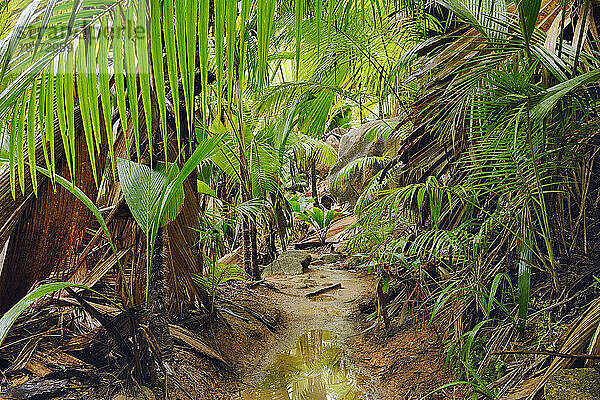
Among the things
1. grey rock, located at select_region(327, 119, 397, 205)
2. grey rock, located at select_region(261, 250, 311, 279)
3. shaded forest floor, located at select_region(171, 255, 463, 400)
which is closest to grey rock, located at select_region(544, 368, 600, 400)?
shaded forest floor, located at select_region(171, 255, 463, 400)

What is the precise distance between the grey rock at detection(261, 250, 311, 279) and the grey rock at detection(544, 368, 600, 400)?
4363mm

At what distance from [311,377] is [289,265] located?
3068 mm

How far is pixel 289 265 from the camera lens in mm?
5961

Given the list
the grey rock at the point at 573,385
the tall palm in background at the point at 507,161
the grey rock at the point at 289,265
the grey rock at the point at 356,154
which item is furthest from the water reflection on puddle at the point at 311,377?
the grey rock at the point at 356,154

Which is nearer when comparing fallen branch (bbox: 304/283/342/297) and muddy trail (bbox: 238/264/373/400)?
muddy trail (bbox: 238/264/373/400)

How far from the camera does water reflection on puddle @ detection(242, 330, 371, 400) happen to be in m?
2.67

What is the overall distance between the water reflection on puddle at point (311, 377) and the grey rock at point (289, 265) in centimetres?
234

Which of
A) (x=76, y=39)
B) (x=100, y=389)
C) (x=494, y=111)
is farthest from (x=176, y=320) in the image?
(x=76, y=39)

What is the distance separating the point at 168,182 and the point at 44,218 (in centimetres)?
48

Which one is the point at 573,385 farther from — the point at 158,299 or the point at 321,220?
the point at 321,220

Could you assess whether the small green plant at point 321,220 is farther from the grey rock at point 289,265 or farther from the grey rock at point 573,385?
the grey rock at point 573,385

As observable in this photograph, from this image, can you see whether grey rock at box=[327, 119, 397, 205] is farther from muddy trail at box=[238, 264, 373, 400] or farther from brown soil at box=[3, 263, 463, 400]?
brown soil at box=[3, 263, 463, 400]

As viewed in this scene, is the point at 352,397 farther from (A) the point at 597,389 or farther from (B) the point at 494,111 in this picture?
(B) the point at 494,111

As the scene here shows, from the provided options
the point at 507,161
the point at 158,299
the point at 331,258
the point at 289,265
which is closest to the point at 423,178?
the point at 507,161
